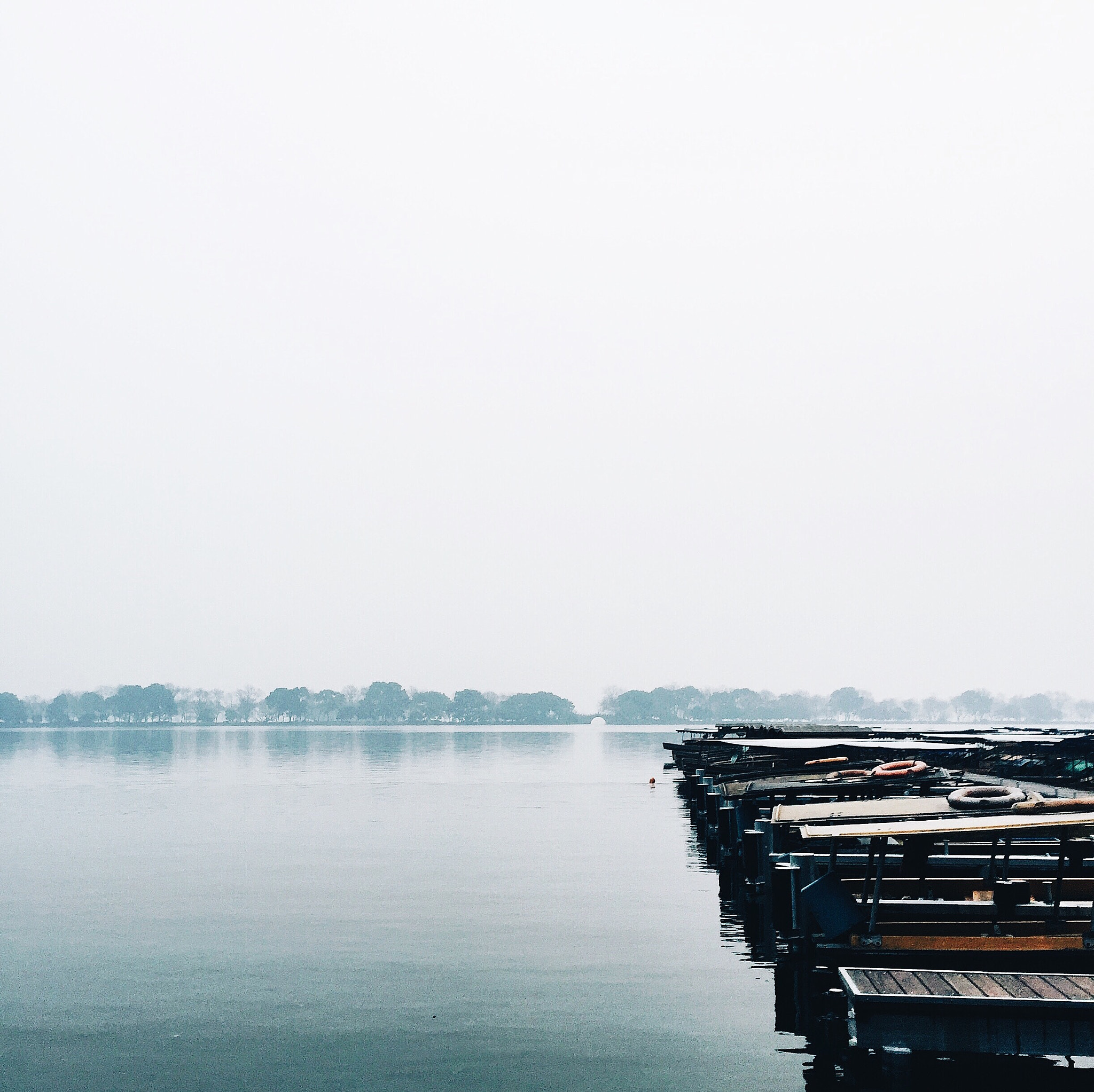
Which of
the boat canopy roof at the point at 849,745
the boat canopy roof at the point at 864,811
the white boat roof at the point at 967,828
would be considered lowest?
the boat canopy roof at the point at 849,745

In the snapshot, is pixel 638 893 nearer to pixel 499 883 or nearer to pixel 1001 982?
pixel 499 883

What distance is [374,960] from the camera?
1315 inches

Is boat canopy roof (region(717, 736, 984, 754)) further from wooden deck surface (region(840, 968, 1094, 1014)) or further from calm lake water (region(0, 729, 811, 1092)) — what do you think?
wooden deck surface (region(840, 968, 1094, 1014))

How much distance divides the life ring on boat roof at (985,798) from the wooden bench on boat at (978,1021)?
1028 cm

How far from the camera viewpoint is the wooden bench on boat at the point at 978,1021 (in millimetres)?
16125

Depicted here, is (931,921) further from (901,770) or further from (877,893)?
(901,770)

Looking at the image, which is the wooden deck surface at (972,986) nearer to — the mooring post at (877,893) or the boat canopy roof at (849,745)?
the mooring post at (877,893)

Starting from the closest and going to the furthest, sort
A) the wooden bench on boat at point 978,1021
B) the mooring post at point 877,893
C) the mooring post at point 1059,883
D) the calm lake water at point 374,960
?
the wooden bench on boat at point 978,1021 → the mooring post at point 877,893 → the mooring post at point 1059,883 → the calm lake water at point 374,960

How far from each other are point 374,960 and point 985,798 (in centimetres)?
1727

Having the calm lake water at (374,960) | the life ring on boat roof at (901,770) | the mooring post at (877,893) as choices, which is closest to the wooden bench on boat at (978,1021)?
the mooring post at (877,893)

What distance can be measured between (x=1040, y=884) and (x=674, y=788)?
83270mm

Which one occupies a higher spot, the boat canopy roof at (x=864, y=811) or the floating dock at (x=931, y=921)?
the boat canopy roof at (x=864, y=811)

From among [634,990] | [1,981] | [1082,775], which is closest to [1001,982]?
[634,990]

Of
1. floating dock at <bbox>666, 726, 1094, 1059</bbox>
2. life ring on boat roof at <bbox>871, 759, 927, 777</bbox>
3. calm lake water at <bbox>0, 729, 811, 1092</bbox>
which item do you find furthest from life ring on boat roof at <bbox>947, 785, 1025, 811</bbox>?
life ring on boat roof at <bbox>871, 759, 927, 777</bbox>
